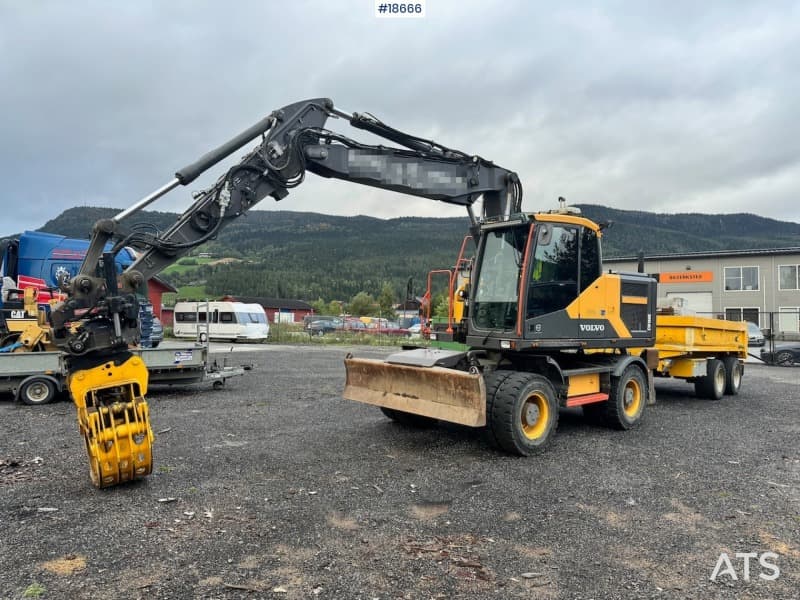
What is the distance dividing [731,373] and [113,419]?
41.3 feet

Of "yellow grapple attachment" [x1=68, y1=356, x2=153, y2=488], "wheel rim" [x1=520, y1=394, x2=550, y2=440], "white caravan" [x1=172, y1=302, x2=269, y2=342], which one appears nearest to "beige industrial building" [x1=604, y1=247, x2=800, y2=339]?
"white caravan" [x1=172, y1=302, x2=269, y2=342]

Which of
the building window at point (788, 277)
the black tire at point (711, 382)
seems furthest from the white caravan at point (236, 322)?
the building window at point (788, 277)

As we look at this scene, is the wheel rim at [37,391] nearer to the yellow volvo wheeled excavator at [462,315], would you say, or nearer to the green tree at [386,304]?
the yellow volvo wheeled excavator at [462,315]

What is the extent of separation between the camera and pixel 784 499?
17.9 ft

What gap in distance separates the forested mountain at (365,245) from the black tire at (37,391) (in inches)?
3328

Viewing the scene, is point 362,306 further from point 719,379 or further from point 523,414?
point 523,414

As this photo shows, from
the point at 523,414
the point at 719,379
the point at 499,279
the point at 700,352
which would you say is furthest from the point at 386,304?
the point at 523,414

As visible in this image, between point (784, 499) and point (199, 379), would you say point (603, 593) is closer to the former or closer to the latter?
point (784, 499)

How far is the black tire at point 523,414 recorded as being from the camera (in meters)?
6.52

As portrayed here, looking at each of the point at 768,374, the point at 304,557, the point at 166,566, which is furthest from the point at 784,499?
the point at 768,374

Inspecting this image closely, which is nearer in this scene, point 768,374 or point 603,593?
point 603,593

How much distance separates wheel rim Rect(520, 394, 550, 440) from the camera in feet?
22.6

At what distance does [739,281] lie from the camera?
139 ft

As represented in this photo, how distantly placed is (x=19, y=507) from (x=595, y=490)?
5.35m
